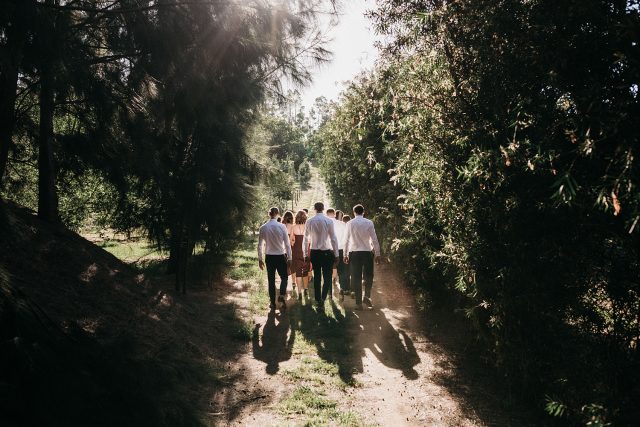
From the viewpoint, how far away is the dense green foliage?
2.74m

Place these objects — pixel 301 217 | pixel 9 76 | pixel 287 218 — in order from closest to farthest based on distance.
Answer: pixel 9 76 < pixel 301 217 < pixel 287 218

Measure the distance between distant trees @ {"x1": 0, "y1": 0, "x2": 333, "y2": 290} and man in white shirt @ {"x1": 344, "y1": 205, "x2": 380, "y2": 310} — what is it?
2975mm

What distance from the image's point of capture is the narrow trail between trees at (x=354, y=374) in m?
4.16

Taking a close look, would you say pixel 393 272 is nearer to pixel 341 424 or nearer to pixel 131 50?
pixel 341 424

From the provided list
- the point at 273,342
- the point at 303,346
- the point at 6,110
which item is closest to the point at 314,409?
the point at 303,346

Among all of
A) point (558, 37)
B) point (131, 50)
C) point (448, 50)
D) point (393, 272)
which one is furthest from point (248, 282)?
point (558, 37)

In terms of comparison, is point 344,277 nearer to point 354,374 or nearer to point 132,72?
point 354,374

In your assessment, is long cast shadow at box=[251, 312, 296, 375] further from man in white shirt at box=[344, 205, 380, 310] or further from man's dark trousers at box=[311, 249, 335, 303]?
man in white shirt at box=[344, 205, 380, 310]

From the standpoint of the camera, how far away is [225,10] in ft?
17.8

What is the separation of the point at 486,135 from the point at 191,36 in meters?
4.22

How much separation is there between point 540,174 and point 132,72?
5676mm

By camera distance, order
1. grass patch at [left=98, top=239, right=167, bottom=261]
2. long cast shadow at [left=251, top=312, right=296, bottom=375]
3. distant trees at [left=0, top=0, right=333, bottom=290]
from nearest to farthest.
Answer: distant trees at [left=0, top=0, right=333, bottom=290]
long cast shadow at [left=251, top=312, right=296, bottom=375]
grass patch at [left=98, top=239, right=167, bottom=261]

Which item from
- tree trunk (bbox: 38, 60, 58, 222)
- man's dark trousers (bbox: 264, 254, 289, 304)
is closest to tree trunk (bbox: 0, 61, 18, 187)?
tree trunk (bbox: 38, 60, 58, 222)

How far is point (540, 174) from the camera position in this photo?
3338mm
